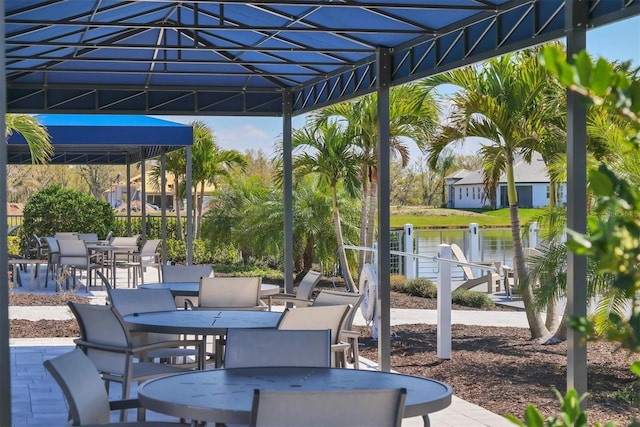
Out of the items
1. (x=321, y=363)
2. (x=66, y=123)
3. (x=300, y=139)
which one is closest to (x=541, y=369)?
(x=321, y=363)

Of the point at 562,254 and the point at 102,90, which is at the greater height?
the point at 102,90

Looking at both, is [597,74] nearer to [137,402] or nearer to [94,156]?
[137,402]

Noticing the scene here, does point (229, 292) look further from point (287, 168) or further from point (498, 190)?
point (498, 190)

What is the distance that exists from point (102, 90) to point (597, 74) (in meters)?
12.5

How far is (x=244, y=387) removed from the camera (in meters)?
4.14

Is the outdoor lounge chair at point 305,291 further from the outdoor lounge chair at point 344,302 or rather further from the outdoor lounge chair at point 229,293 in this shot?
the outdoor lounge chair at point 344,302

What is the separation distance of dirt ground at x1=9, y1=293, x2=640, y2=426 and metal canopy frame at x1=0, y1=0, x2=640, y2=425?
101cm

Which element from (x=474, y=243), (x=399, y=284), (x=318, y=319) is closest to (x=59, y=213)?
(x=399, y=284)

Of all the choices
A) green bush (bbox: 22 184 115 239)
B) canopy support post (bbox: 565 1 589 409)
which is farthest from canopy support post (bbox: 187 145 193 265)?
canopy support post (bbox: 565 1 589 409)

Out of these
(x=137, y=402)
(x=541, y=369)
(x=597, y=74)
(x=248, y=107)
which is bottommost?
(x=541, y=369)

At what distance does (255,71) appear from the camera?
12273mm

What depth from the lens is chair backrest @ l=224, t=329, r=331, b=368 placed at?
16.3 ft

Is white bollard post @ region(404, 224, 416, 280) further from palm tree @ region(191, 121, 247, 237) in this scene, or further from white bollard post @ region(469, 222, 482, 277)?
palm tree @ region(191, 121, 247, 237)

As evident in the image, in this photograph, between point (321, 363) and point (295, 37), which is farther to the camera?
point (295, 37)
